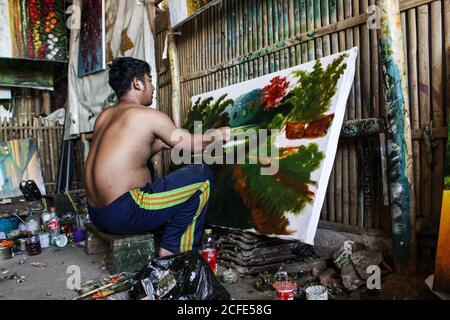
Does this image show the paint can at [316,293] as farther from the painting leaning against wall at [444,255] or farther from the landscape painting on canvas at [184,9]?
the landscape painting on canvas at [184,9]

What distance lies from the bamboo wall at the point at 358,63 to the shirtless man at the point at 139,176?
1.08 meters

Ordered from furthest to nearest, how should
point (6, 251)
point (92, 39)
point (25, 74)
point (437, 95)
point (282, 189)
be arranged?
1. point (25, 74)
2. point (92, 39)
3. point (6, 251)
4. point (282, 189)
5. point (437, 95)

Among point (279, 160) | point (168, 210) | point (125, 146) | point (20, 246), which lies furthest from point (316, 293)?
point (20, 246)

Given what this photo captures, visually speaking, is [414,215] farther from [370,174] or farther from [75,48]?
[75,48]

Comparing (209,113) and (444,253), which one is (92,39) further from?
(444,253)

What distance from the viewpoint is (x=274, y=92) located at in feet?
10.9

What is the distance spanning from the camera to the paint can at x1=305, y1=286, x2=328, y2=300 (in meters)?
2.19

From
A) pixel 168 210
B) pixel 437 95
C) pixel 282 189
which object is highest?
pixel 437 95

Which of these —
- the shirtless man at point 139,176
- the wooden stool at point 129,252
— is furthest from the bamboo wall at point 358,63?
the wooden stool at point 129,252

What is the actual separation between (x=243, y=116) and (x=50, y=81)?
662cm

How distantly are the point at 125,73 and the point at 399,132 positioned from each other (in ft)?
6.99

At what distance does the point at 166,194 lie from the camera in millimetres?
2820

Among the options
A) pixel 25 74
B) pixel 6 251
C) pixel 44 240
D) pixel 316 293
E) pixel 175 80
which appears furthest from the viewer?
pixel 25 74
